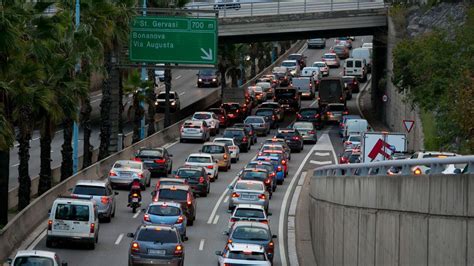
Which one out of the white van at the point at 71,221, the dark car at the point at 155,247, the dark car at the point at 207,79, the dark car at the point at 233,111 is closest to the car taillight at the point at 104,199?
the white van at the point at 71,221

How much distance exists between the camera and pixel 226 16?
275 ft

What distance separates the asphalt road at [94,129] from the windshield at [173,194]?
14.2 meters

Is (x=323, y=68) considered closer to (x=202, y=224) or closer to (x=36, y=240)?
(x=202, y=224)

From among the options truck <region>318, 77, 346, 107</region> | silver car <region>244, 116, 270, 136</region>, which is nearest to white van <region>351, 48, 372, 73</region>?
truck <region>318, 77, 346, 107</region>

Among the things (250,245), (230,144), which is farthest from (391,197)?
(230,144)

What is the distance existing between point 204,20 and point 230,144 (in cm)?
910

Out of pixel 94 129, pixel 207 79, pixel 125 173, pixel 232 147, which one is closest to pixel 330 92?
pixel 207 79

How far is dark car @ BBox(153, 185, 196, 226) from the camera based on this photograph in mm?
42375

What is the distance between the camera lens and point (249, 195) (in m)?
46.7

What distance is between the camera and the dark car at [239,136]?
70188 millimetres

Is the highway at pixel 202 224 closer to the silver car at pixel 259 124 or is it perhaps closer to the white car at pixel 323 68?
the silver car at pixel 259 124

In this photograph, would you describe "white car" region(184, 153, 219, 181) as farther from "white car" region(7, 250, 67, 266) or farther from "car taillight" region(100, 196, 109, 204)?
"white car" region(7, 250, 67, 266)

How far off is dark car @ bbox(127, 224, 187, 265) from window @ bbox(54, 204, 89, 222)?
3.47m

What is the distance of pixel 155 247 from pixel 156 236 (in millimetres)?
500
